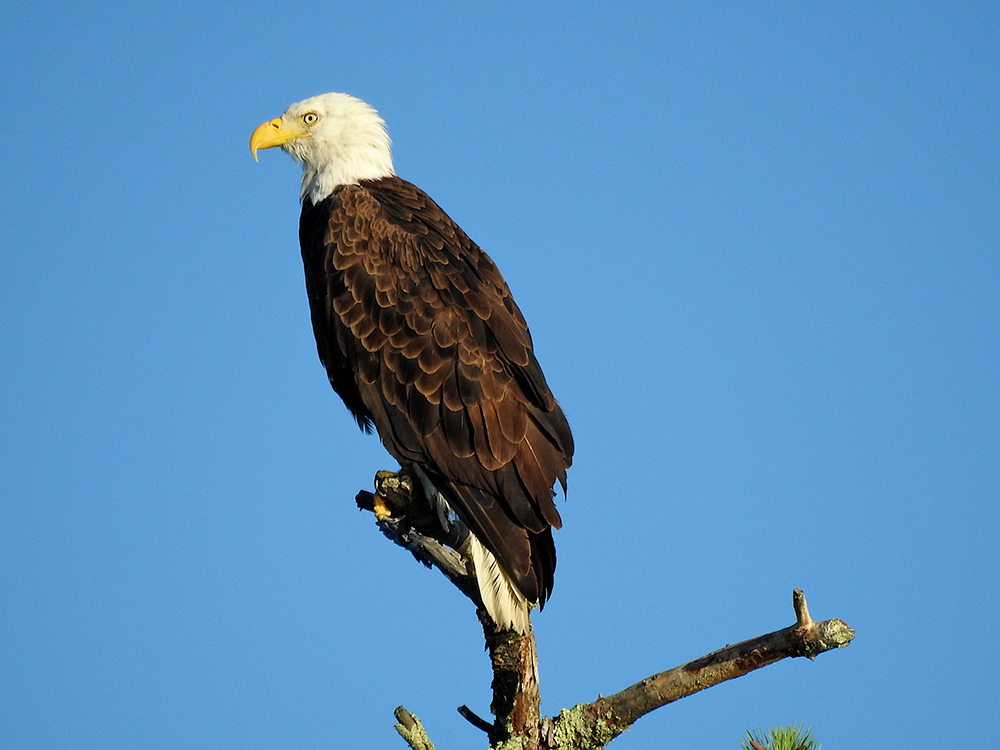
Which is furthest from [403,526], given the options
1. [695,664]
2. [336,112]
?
[336,112]

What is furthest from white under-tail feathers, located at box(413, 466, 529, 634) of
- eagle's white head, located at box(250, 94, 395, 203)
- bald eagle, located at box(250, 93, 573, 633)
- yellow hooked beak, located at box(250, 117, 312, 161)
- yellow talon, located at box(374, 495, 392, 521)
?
yellow hooked beak, located at box(250, 117, 312, 161)

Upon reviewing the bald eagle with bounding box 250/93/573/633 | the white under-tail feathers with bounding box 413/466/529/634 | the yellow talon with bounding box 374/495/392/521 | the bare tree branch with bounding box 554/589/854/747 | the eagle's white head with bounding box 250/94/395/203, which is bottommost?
the bare tree branch with bounding box 554/589/854/747

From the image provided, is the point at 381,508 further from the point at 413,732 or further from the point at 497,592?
the point at 413,732

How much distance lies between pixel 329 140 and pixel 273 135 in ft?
1.38

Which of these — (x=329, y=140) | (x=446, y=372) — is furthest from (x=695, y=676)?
(x=329, y=140)

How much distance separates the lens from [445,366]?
556 centimetres

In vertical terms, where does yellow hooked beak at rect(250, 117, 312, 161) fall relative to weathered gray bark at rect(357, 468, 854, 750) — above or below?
above

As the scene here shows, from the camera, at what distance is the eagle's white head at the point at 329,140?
666cm

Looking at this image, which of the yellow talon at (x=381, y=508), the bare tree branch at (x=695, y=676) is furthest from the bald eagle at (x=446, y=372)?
the bare tree branch at (x=695, y=676)

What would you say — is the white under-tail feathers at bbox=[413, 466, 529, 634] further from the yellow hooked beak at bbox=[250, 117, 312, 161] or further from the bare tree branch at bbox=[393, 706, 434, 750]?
the yellow hooked beak at bbox=[250, 117, 312, 161]

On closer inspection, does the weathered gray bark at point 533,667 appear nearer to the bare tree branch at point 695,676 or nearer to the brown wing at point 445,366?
the bare tree branch at point 695,676

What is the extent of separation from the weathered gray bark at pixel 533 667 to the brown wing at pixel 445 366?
25cm

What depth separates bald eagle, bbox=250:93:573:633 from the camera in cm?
512

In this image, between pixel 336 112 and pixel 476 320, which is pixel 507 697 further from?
pixel 336 112
